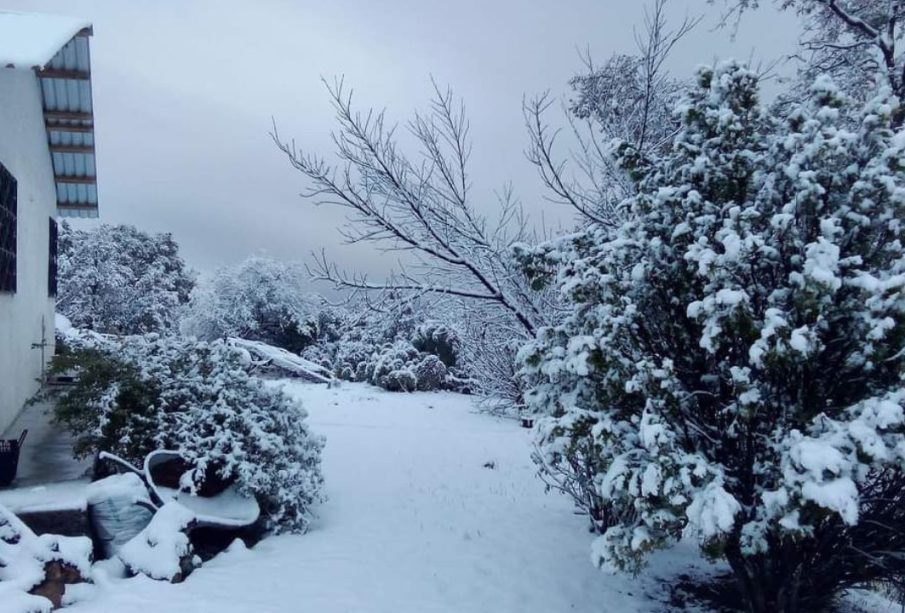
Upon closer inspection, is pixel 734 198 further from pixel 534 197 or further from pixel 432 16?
pixel 432 16

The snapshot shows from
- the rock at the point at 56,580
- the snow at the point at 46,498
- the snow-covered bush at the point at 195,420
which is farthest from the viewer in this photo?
the snow-covered bush at the point at 195,420

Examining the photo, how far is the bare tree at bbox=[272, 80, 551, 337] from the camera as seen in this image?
5348mm

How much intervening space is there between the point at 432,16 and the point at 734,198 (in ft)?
21.4

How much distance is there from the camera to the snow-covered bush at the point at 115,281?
2795 cm

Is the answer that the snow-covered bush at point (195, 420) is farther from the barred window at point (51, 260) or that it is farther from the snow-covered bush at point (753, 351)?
the barred window at point (51, 260)

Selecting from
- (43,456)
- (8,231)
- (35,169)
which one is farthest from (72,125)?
(43,456)

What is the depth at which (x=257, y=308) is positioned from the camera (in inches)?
985

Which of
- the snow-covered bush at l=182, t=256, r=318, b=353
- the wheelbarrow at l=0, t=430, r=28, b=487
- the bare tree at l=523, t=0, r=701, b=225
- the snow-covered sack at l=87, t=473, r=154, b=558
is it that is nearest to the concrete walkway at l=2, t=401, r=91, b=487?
the wheelbarrow at l=0, t=430, r=28, b=487

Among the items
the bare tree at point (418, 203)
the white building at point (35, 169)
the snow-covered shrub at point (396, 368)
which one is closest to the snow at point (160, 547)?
the bare tree at point (418, 203)

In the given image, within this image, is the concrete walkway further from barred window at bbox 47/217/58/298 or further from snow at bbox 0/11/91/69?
snow at bbox 0/11/91/69

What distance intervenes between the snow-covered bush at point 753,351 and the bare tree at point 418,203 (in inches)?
50.5

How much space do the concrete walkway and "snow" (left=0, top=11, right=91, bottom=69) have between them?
3.53 m

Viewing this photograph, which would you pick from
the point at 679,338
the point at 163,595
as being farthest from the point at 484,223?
the point at 163,595

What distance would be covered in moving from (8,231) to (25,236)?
1.50m
